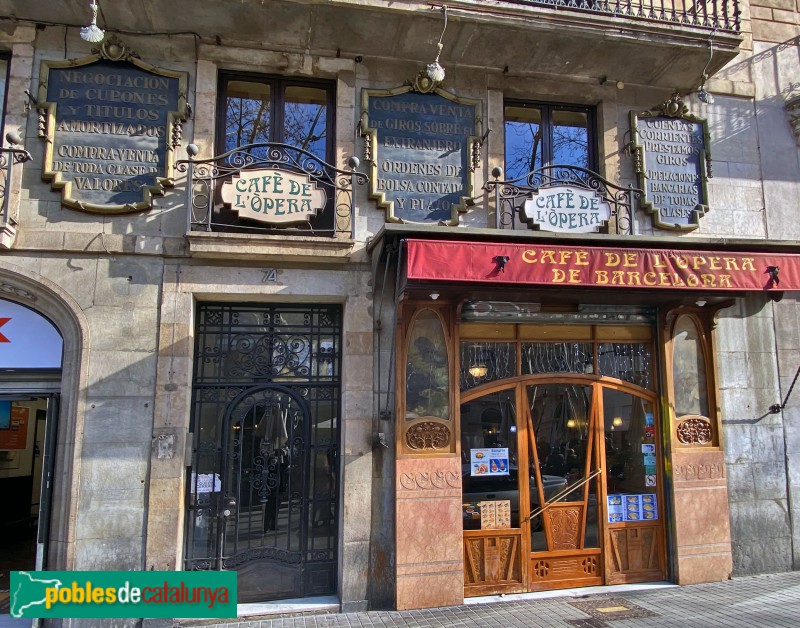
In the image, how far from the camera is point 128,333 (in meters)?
6.74

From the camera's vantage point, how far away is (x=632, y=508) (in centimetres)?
767

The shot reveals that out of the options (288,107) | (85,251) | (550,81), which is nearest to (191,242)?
(85,251)

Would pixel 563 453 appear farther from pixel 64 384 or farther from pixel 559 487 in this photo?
pixel 64 384

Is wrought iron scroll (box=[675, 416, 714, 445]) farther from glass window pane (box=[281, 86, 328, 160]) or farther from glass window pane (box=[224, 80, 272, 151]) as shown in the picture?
glass window pane (box=[224, 80, 272, 151])

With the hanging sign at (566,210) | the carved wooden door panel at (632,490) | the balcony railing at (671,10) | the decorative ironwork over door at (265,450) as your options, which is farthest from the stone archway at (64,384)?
the balcony railing at (671,10)

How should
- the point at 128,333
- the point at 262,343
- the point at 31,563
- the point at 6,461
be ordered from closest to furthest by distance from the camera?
the point at 128,333
the point at 262,343
the point at 31,563
the point at 6,461

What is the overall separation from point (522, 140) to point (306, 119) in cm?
313

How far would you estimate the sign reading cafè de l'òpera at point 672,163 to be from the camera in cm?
829

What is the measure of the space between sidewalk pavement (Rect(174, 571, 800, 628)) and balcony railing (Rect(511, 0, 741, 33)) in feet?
24.4

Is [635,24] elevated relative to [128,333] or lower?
elevated

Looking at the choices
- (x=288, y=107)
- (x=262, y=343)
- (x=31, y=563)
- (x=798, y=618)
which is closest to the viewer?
(x=798, y=618)

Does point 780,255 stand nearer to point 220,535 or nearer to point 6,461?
point 220,535

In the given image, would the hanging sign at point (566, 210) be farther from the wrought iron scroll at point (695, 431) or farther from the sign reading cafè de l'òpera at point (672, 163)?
the wrought iron scroll at point (695, 431)

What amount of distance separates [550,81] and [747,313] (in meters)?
4.38
